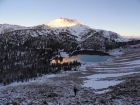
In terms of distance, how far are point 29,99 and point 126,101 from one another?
40.8ft

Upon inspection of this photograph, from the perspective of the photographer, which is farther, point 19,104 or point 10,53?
point 10,53

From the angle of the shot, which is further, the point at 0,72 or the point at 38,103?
the point at 0,72

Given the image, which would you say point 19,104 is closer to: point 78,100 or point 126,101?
point 78,100

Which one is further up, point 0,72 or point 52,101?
point 52,101

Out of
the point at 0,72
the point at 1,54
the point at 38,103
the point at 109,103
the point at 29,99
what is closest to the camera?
the point at 109,103

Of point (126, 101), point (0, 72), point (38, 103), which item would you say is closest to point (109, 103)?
point (126, 101)

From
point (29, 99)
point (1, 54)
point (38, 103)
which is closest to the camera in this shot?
point (38, 103)

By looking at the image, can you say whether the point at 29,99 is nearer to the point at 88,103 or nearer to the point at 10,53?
the point at 88,103

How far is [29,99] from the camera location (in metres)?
24.8

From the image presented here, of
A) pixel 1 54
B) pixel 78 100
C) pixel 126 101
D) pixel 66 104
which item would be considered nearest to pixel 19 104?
pixel 66 104

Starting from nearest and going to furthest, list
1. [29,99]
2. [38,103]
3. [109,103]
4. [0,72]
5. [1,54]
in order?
[109,103], [38,103], [29,99], [0,72], [1,54]

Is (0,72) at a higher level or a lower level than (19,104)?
lower

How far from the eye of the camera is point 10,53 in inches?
7461

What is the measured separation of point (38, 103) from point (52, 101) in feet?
5.81
